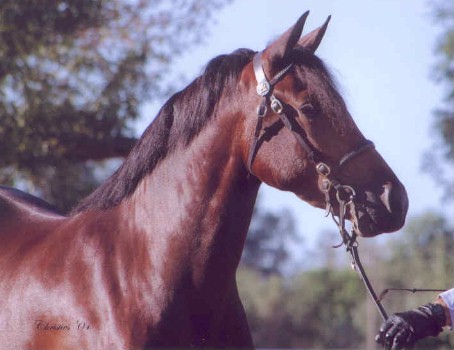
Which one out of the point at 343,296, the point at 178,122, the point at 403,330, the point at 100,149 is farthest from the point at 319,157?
the point at 343,296

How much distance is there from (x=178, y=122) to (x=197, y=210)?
519 millimetres

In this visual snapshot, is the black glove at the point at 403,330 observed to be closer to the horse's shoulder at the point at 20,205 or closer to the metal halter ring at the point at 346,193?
the metal halter ring at the point at 346,193

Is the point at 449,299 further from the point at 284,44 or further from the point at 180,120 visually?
the point at 180,120

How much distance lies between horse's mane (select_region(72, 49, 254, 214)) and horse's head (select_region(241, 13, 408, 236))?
0.19 meters

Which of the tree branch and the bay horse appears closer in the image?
the bay horse

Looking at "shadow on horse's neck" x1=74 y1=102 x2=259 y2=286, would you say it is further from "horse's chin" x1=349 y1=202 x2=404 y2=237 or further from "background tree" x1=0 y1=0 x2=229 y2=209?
"background tree" x1=0 y1=0 x2=229 y2=209

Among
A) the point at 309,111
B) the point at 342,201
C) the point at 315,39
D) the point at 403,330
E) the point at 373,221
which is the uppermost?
the point at 315,39

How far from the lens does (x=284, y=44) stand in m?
3.70

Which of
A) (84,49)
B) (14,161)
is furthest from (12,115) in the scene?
(84,49)

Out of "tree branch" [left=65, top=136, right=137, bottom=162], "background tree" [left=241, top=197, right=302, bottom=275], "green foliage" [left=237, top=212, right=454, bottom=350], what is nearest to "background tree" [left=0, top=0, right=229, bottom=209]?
"tree branch" [left=65, top=136, right=137, bottom=162]

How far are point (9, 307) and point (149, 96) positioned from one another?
280 inches

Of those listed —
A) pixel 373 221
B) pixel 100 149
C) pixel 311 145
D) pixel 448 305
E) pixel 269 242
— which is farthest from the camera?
pixel 269 242

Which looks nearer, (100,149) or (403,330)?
(403,330)

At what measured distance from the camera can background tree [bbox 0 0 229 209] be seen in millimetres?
9273
